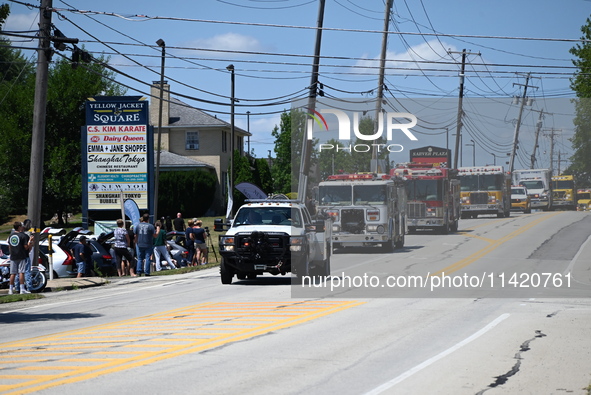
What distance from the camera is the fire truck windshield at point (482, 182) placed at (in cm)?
5144

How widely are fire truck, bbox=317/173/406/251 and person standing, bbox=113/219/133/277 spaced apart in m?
7.87

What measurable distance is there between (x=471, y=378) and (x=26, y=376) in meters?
4.87

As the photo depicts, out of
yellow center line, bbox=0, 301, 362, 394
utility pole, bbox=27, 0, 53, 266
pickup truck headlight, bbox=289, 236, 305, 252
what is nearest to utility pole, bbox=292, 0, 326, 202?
utility pole, bbox=27, 0, 53, 266

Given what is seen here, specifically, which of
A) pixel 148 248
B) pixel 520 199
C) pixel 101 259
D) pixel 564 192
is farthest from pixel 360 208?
pixel 564 192

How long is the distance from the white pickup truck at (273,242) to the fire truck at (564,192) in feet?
177

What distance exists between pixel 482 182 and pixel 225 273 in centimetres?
3435

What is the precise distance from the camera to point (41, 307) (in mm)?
17328

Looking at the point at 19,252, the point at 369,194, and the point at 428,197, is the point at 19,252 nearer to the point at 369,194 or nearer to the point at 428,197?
the point at 369,194

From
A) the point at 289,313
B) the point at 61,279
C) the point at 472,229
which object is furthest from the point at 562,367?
the point at 472,229

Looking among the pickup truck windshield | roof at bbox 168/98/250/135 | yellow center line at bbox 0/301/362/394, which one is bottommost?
yellow center line at bbox 0/301/362/394

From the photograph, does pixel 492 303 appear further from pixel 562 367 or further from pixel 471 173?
pixel 471 173

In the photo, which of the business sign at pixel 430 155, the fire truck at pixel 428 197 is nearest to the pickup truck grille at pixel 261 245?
the fire truck at pixel 428 197

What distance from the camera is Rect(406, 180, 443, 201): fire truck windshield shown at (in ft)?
128

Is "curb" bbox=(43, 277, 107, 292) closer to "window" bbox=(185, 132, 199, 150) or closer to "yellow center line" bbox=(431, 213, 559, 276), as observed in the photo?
"yellow center line" bbox=(431, 213, 559, 276)
